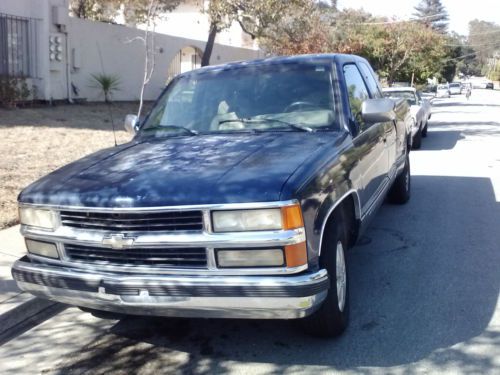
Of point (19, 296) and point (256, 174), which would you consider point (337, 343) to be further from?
point (19, 296)

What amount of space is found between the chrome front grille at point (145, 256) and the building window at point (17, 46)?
1206 cm

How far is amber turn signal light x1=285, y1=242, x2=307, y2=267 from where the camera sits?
11.2 ft

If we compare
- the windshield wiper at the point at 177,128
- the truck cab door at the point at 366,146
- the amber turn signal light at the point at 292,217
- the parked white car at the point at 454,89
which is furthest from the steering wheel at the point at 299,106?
the parked white car at the point at 454,89

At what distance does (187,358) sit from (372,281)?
6.56 ft

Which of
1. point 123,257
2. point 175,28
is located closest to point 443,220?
point 123,257

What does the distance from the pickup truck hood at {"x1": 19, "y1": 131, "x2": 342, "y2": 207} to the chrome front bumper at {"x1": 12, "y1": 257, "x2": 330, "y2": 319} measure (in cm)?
45

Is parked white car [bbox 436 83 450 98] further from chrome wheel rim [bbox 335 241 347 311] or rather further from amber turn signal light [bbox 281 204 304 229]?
amber turn signal light [bbox 281 204 304 229]

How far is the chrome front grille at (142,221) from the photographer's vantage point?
3.47 meters

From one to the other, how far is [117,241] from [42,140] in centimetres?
828

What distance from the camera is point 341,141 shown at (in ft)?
15.0

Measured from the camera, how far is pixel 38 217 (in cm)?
392

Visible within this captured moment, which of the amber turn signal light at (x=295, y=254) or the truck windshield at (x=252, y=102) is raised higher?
the truck windshield at (x=252, y=102)

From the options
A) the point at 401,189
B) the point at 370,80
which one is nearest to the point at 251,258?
the point at 370,80

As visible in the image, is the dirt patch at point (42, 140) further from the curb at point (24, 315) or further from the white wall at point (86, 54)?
the curb at point (24, 315)
